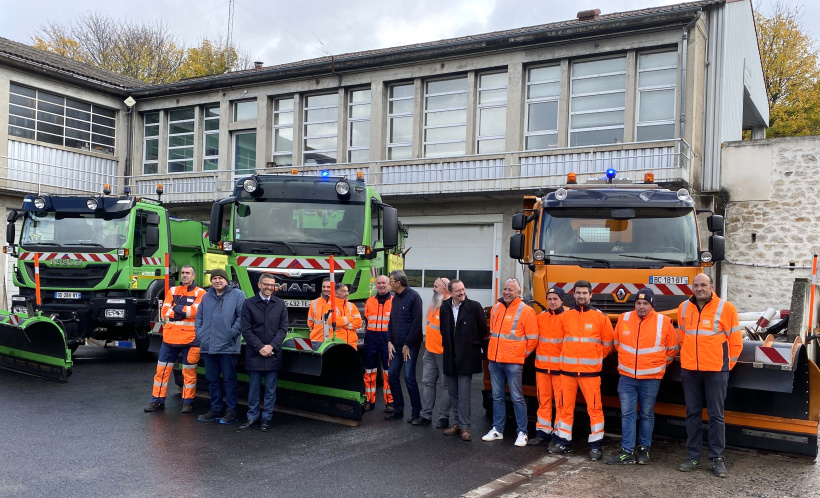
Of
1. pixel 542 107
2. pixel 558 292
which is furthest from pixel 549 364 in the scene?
pixel 542 107

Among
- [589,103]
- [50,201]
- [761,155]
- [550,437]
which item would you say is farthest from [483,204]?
[550,437]

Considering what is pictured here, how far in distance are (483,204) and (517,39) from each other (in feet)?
13.8

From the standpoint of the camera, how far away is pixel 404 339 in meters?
8.48

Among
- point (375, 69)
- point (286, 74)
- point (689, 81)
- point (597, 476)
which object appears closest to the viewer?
point (597, 476)

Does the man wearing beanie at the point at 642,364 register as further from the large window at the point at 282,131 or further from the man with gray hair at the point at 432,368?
the large window at the point at 282,131

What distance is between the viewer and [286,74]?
71.9ft

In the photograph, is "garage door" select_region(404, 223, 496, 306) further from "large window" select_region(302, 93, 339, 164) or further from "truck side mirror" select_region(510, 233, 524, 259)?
"truck side mirror" select_region(510, 233, 524, 259)

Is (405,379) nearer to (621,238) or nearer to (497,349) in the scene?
(497,349)

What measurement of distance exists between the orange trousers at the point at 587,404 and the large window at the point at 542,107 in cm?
1193

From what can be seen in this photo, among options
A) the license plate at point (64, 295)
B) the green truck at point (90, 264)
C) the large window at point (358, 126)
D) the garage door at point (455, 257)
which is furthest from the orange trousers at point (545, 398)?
the large window at point (358, 126)

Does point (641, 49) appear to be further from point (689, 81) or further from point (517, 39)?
point (517, 39)

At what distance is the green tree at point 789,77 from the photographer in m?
32.7

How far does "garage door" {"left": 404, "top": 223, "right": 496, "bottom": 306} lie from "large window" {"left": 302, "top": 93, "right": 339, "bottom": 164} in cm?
390

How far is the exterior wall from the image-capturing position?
1667 centimetres
